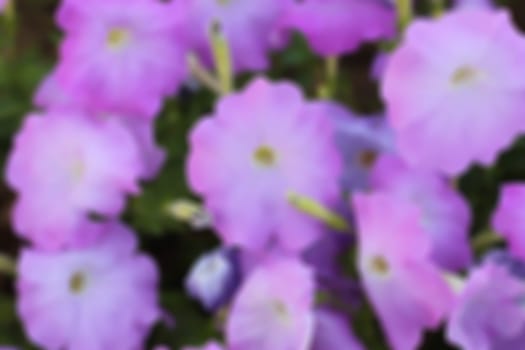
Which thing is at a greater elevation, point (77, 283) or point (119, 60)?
point (119, 60)

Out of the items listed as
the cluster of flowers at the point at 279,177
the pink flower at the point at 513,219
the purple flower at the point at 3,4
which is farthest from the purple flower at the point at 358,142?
the purple flower at the point at 3,4

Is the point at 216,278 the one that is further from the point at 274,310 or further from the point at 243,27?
the point at 243,27

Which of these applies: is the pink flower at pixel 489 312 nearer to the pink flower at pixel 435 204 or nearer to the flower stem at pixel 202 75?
the pink flower at pixel 435 204

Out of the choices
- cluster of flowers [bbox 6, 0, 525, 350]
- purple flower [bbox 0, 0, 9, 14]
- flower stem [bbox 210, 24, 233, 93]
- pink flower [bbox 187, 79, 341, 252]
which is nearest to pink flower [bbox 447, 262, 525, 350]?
cluster of flowers [bbox 6, 0, 525, 350]

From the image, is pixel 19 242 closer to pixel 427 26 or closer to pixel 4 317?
pixel 4 317

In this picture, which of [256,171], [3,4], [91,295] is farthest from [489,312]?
[3,4]

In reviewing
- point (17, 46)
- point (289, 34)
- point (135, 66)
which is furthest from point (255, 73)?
point (17, 46)

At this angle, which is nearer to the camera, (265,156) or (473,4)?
(265,156)

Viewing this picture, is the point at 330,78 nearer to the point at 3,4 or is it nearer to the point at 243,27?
the point at 243,27
